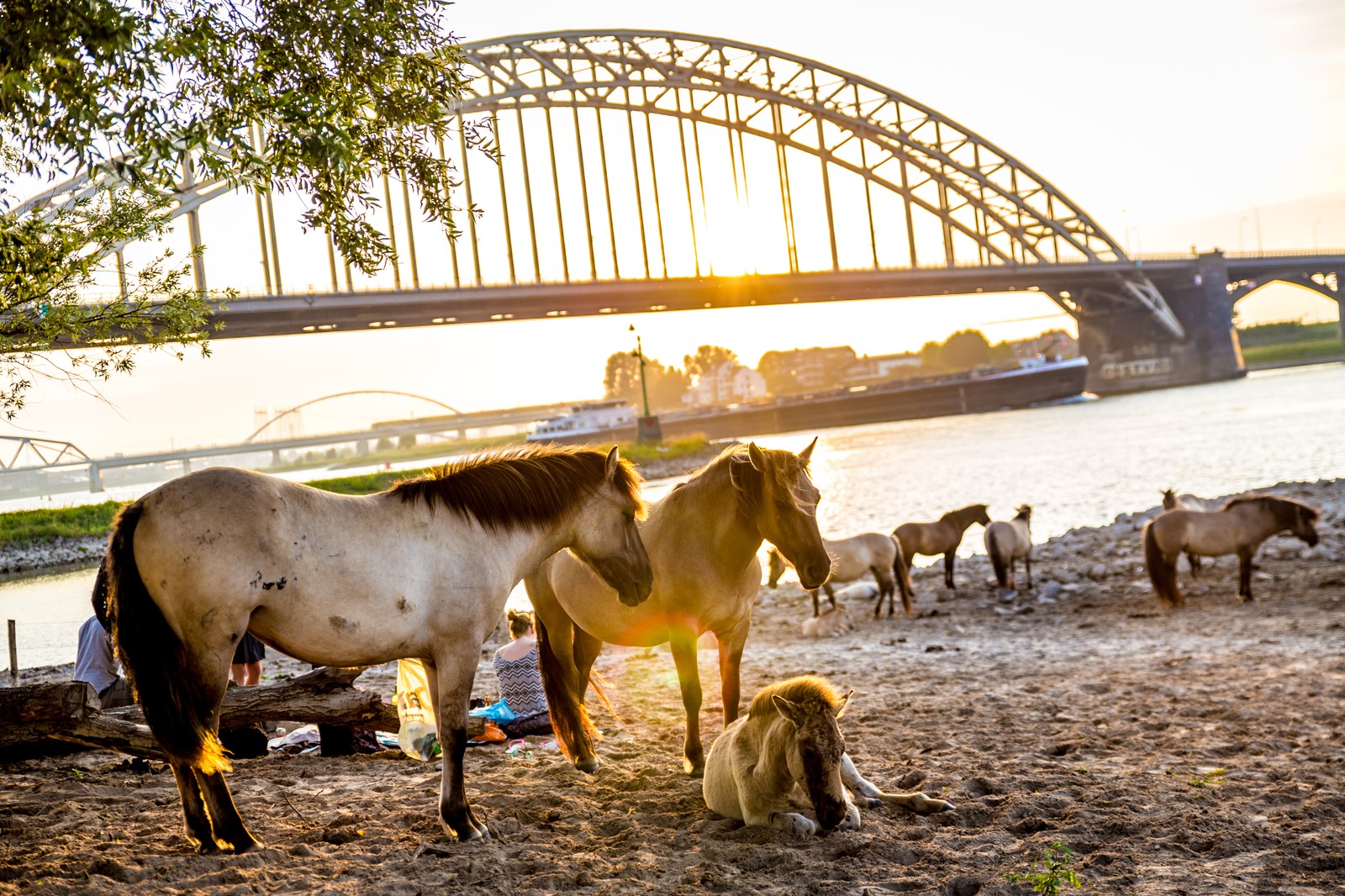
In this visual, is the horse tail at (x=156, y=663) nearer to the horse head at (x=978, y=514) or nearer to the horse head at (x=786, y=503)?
the horse head at (x=786, y=503)

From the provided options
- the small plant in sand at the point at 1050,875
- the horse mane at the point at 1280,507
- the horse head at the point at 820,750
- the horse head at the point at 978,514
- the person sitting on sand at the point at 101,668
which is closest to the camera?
the small plant in sand at the point at 1050,875

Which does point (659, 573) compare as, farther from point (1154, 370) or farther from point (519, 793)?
point (1154, 370)

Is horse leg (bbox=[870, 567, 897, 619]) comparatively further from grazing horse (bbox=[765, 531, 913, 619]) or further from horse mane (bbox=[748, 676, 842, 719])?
horse mane (bbox=[748, 676, 842, 719])

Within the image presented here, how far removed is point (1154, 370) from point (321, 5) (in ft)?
324

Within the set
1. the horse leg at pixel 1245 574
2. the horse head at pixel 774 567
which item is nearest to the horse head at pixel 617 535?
the horse leg at pixel 1245 574

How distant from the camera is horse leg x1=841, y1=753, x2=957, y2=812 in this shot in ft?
15.9

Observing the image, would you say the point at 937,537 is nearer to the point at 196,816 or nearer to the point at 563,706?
the point at 563,706

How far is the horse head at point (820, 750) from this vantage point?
434cm

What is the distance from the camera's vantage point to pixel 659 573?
5684mm

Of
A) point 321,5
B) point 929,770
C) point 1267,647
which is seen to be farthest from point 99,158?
point 1267,647

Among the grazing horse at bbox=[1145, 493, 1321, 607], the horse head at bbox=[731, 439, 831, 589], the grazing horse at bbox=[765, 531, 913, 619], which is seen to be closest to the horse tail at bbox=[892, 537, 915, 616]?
the grazing horse at bbox=[765, 531, 913, 619]

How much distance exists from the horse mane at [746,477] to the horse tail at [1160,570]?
7551 millimetres

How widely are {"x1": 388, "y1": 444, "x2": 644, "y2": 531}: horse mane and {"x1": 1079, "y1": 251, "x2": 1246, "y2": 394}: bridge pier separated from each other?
93.1m

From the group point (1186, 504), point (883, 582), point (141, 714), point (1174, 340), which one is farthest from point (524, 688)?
point (1174, 340)
